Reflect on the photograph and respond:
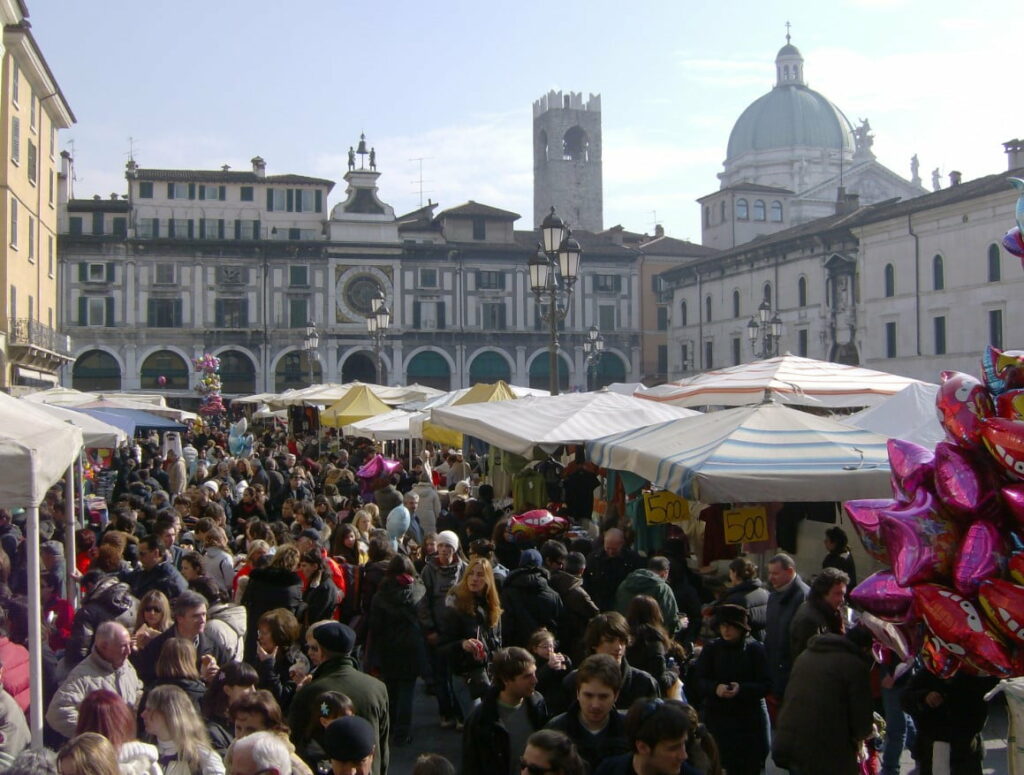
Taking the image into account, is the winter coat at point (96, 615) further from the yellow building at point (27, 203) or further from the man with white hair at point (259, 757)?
the yellow building at point (27, 203)

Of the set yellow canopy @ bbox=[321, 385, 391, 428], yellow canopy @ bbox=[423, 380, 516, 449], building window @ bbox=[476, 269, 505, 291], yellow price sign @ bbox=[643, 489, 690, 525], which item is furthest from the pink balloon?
building window @ bbox=[476, 269, 505, 291]

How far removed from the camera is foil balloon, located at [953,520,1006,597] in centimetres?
478

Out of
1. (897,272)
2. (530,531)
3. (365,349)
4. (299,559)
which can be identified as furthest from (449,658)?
(365,349)

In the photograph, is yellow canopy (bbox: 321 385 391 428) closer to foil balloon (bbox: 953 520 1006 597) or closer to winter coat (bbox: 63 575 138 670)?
winter coat (bbox: 63 575 138 670)

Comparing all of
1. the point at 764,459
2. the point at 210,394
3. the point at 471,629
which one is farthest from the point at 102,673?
the point at 210,394

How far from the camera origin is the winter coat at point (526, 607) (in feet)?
23.6

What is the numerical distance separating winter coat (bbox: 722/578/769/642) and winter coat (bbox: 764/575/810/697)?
6 centimetres

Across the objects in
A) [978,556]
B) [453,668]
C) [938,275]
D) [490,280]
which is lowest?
[453,668]

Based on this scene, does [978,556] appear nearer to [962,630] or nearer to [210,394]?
[962,630]

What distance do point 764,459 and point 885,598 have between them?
109 inches

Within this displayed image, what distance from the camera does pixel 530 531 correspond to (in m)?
10.1

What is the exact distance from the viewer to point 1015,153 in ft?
144

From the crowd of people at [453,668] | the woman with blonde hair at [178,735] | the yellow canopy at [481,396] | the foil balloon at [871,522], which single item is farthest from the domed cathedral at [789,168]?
the woman with blonde hair at [178,735]

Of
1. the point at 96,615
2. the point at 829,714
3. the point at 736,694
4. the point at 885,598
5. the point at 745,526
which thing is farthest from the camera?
the point at 745,526
